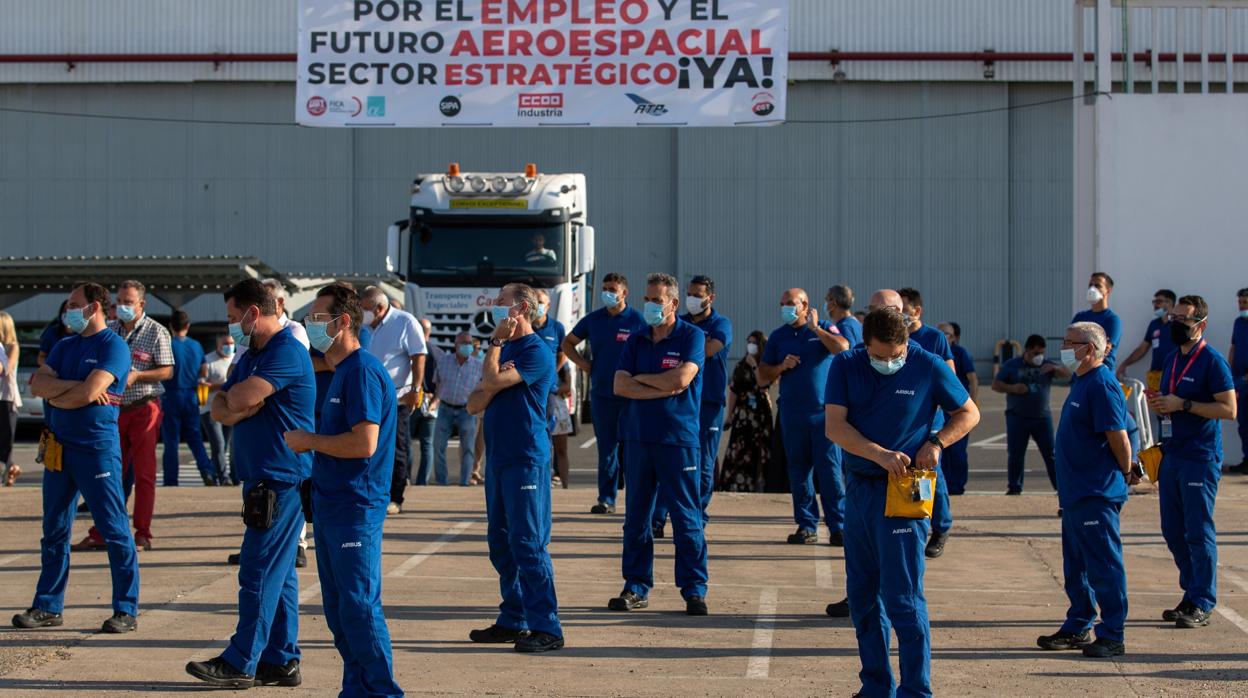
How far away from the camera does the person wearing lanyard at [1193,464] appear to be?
8703 mm

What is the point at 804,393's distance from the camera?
11195 mm

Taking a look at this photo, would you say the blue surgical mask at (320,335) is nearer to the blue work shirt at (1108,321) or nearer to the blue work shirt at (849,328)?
the blue work shirt at (849,328)

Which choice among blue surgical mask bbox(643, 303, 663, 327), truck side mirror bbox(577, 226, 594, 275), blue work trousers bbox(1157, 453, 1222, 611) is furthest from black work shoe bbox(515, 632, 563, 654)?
truck side mirror bbox(577, 226, 594, 275)

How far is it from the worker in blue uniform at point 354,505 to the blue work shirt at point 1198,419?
4.76m

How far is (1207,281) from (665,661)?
35.2 feet

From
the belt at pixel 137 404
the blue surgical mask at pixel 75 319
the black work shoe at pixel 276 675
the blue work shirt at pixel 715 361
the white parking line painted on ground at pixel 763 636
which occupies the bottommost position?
the white parking line painted on ground at pixel 763 636

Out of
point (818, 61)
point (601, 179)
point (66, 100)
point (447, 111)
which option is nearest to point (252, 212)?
point (66, 100)

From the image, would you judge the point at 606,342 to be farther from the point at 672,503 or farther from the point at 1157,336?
the point at 1157,336

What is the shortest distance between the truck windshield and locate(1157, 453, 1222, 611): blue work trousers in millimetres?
12695

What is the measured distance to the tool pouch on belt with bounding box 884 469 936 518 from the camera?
6418 mm

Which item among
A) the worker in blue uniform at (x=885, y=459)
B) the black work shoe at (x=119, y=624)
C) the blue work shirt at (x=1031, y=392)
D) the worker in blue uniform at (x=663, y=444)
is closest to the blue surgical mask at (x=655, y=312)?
the worker in blue uniform at (x=663, y=444)

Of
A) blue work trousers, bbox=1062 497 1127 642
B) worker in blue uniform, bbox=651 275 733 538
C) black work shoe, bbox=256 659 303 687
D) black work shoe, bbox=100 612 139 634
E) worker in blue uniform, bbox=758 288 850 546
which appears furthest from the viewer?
worker in blue uniform, bbox=651 275 733 538

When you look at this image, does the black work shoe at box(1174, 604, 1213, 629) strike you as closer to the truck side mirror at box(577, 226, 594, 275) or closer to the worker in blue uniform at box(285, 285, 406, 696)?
the worker in blue uniform at box(285, 285, 406, 696)

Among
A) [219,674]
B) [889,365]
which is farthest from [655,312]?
[219,674]
